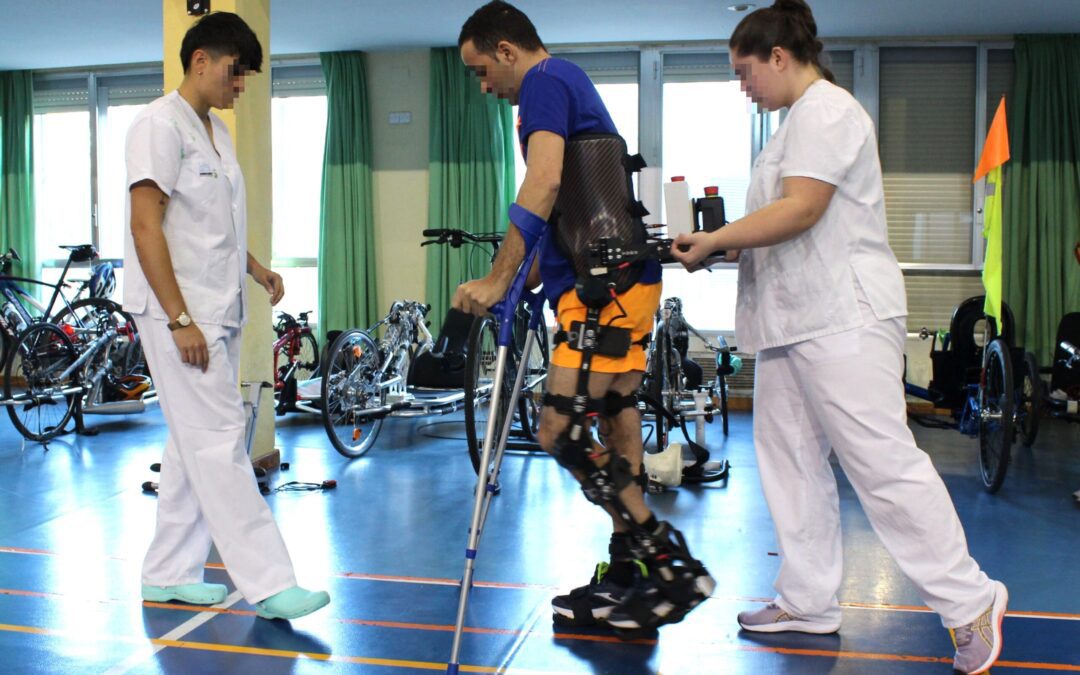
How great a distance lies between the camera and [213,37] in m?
2.29

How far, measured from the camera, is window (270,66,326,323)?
312 inches

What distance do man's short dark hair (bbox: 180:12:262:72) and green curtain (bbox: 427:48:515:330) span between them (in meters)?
4.94

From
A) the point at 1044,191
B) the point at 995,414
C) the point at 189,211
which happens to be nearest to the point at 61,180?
the point at 189,211

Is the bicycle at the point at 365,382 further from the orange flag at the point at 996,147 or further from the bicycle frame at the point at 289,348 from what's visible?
the orange flag at the point at 996,147

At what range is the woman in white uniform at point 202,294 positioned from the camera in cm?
225

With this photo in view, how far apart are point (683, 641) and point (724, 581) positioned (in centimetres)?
56

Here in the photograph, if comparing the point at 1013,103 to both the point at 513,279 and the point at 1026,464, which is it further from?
the point at 513,279

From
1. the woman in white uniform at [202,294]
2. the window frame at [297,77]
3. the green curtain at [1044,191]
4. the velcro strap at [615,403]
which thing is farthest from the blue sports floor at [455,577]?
the window frame at [297,77]

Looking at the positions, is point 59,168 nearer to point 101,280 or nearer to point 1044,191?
point 101,280

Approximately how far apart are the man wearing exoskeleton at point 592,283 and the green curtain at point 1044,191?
5614mm

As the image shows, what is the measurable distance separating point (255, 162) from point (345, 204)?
3199 millimetres

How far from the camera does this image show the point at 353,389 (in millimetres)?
4906

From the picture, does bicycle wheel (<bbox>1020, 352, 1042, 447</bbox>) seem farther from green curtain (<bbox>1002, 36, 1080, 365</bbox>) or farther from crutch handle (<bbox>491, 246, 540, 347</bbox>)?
crutch handle (<bbox>491, 246, 540, 347</bbox>)

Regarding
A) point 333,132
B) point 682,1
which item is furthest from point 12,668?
point 333,132
